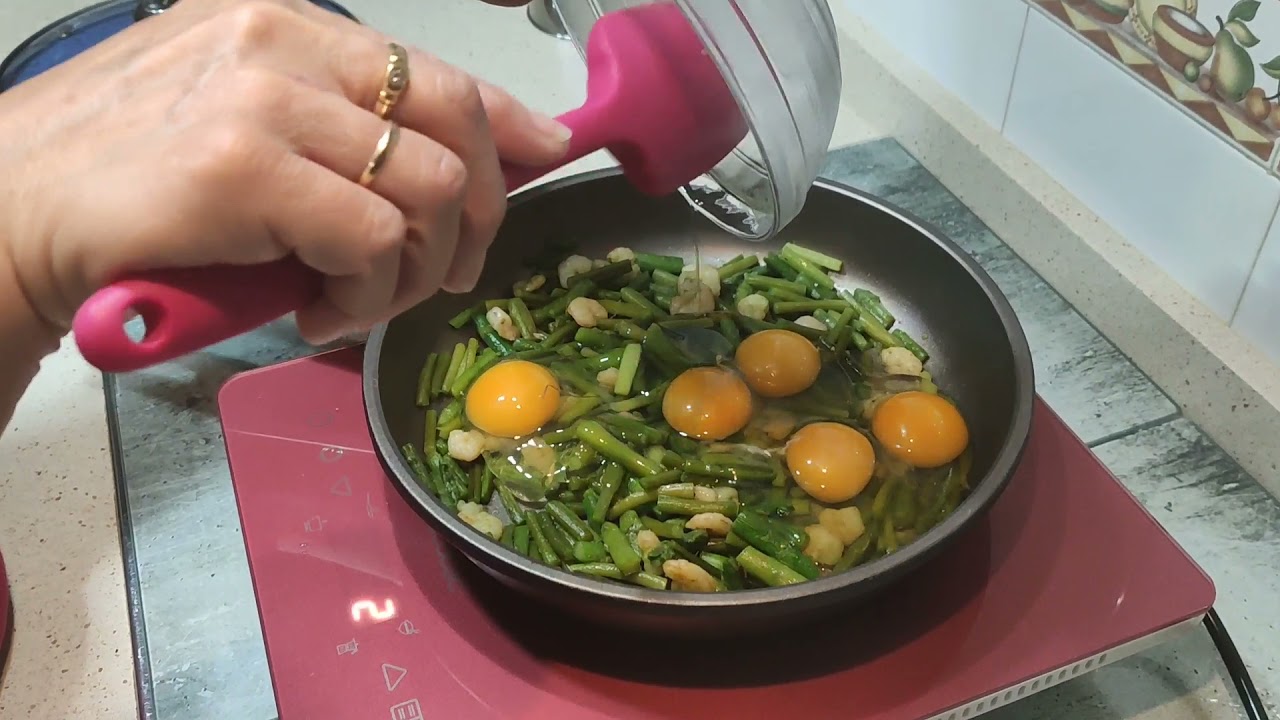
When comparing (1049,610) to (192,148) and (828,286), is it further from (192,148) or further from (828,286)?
(192,148)

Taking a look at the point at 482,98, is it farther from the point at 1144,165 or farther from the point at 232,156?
the point at 1144,165

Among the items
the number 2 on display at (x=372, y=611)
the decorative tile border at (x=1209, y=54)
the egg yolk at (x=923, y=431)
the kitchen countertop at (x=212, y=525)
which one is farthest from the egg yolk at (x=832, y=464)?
the decorative tile border at (x=1209, y=54)

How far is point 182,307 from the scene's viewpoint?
23.2 inches

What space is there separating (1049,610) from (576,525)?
0.43 m

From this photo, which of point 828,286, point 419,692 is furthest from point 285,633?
point 828,286

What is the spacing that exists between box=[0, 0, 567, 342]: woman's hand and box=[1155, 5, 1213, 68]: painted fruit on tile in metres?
0.83

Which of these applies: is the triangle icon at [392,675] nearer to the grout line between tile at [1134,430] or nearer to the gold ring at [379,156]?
the gold ring at [379,156]

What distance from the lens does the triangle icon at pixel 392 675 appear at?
34.4 inches

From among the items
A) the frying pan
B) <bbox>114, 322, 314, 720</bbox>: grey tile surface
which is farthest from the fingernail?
<bbox>114, 322, 314, 720</bbox>: grey tile surface

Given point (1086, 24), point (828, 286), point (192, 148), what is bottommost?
point (828, 286)

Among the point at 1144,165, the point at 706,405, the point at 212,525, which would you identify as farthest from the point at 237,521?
the point at 1144,165

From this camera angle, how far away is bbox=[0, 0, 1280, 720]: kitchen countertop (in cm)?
97

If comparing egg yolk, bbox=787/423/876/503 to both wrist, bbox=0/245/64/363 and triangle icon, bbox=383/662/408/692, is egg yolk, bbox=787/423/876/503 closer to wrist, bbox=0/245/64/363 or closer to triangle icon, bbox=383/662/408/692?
triangle icon, bbox=383/662/408/692

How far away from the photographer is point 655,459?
3.46ft
